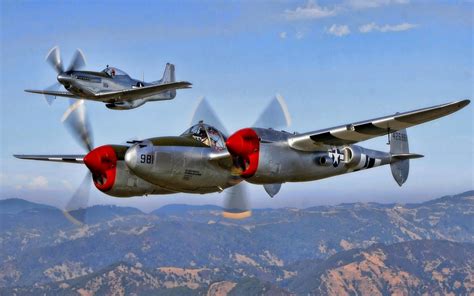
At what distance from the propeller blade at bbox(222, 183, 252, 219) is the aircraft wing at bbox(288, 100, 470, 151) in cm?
532

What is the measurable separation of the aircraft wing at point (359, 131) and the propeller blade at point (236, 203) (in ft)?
17.4

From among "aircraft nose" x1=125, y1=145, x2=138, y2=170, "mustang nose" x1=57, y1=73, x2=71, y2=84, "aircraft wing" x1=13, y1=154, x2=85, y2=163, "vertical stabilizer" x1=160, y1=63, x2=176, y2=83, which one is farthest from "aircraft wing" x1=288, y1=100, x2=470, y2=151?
"vertical stabilizer" x1=160, y1=63, x2=176, y2=83

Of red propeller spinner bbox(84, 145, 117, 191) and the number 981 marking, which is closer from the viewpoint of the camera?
the number 981 marking

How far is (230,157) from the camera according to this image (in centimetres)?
4650

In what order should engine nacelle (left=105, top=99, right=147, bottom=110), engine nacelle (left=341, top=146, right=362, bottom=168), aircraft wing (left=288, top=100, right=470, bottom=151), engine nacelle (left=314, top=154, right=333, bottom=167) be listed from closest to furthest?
aircraft wing (left=288, top=100, right=470, bottom=151) → engine nacelle (left=314, top=154, right=333, bottom=167) → engine nacelle (left=341, top=146, right=362, bottom=168) → engine nacelle (left=105, top=99, right=147, bottom=110)

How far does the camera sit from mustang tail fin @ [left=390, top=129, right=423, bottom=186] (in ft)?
186

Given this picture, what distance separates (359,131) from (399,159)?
14149 millimetres

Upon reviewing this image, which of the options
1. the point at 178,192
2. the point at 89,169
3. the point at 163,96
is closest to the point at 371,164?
the point at 178,192

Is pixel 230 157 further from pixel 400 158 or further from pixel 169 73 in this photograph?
pixel 169 73

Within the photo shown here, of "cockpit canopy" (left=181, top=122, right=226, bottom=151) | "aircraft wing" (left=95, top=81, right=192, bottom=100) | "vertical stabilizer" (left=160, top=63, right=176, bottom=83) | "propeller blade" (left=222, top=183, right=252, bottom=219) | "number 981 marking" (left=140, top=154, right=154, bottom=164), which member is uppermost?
"vertical stabilizer" (left=160, top=63, right=176, bottom=83)

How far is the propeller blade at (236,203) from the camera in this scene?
153 ft

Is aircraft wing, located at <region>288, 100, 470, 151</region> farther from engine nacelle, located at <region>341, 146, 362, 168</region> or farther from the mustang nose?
the mustang nose

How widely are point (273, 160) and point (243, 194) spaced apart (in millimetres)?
5171

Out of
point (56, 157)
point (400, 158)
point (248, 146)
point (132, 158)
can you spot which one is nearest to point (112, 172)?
point (132, 158)
